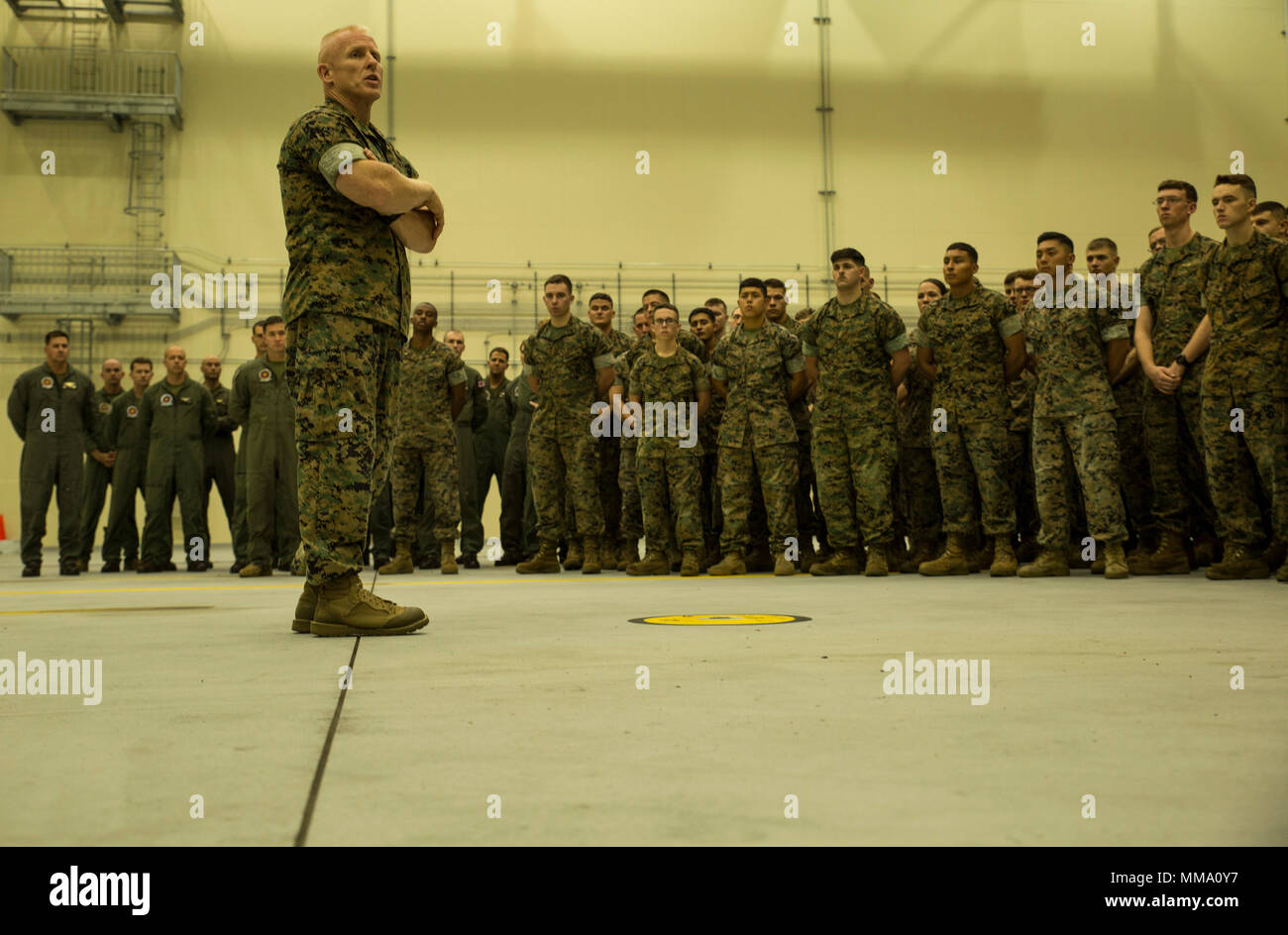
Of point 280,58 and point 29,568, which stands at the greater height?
point 280,58

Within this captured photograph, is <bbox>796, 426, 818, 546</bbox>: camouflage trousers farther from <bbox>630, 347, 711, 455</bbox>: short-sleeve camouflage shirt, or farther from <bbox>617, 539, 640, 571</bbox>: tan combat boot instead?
<bbox>617, 539, 640, 571</bbox>: tan combat boot

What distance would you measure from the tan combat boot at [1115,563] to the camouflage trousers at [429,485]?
3.82 m

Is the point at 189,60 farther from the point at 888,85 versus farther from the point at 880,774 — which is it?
the point at 880,774

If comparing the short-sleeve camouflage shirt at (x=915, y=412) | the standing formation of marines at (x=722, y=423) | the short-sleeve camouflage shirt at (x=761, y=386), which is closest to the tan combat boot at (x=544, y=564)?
the standing formation of marines at (x=722, y=423)

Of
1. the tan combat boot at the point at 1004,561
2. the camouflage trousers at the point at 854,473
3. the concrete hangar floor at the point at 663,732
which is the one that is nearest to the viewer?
the concrete hangar floor at the point at 663,732

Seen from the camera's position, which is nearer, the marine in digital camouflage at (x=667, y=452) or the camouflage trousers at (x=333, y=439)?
the camouflage trousers at (x=333, y=439)

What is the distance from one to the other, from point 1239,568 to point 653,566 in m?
3.00

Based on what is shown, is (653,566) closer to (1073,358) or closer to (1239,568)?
(1073,358)

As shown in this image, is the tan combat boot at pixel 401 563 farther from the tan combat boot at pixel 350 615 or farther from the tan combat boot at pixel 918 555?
the tan combat boot at pixel 350 615

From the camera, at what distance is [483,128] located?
43.7 feet

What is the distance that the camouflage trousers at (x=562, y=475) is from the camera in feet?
22.5

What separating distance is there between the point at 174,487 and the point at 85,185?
20.4ft

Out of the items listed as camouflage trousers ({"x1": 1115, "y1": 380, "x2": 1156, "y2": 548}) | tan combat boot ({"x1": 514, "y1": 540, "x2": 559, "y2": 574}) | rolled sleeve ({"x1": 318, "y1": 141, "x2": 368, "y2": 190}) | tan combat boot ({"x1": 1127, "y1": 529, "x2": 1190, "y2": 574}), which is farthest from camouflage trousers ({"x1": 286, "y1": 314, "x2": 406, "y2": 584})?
camouflage trousers ({"x1": 1115, "y1": 380, "x2": 1156, "y2": 548})
